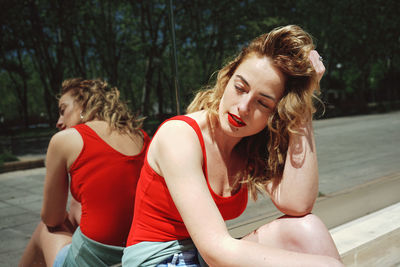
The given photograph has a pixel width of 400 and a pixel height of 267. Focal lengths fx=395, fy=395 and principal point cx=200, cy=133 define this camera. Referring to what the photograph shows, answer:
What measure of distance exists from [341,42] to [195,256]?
25675 mm

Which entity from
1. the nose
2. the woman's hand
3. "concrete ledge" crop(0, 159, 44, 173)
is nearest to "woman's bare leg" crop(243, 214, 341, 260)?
the nose

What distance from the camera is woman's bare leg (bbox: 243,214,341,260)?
1.58 metres

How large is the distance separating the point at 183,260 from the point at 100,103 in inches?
40.2

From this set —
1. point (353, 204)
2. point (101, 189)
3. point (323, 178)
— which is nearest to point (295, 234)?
point (101, 189)

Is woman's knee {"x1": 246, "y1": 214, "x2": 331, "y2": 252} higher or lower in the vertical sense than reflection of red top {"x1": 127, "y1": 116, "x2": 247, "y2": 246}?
lower

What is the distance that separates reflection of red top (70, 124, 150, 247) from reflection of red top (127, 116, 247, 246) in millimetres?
332

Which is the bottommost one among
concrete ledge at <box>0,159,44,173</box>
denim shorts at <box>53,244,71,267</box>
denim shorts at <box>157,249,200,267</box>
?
concrete ledge at <box>0,159,44,173</box>

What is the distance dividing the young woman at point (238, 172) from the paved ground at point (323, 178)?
0.78 meters

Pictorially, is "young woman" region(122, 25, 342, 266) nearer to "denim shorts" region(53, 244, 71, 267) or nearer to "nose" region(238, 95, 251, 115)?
"nose" region(238, 95, 251, 115)

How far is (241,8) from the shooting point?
1822 centimetres

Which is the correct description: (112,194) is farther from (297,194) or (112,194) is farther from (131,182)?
(297,194)

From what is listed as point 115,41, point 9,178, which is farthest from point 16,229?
point 115,41

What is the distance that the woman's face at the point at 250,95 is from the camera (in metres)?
1.62

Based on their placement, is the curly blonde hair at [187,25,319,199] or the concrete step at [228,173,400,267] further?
the concrete step at [228,173,400,267]
